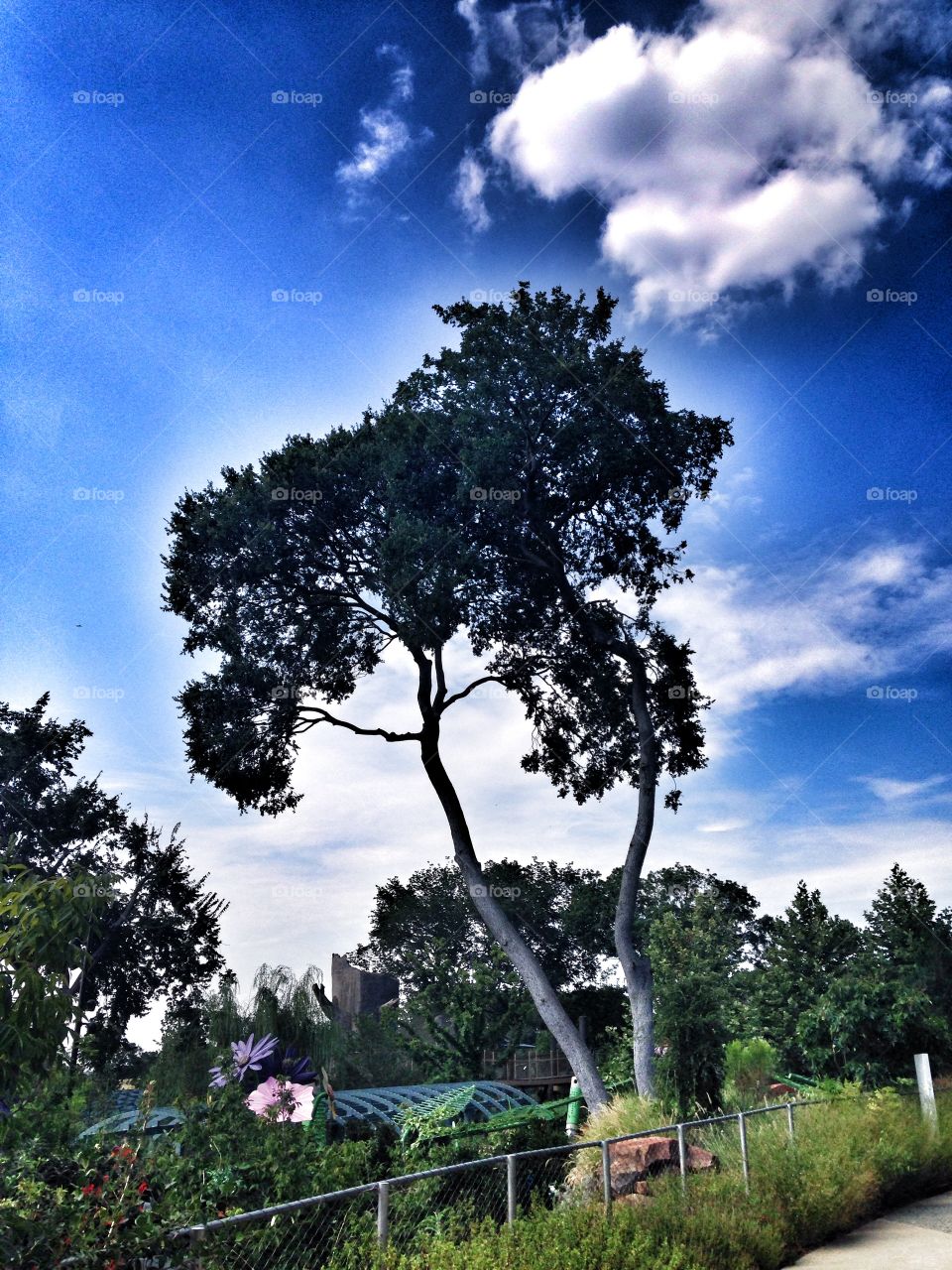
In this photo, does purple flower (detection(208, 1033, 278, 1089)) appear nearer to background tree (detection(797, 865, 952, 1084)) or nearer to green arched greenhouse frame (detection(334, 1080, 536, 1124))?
green arched greenhouse frame (detection(334, 1080, 536, 1124))

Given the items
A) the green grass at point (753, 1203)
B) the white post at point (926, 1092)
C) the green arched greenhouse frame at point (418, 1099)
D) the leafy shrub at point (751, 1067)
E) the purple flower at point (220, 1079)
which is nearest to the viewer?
the green grass at point (753, 1203)

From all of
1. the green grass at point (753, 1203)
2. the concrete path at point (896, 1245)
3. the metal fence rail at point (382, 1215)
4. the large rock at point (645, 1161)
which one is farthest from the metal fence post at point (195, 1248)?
the large rock at point (645, 1161)

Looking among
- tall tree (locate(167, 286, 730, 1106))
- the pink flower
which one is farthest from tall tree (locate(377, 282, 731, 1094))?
the pink flower

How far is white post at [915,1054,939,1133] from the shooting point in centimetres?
1523

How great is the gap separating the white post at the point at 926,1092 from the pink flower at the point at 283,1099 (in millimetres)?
9326

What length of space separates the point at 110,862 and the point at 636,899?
53.2 feet

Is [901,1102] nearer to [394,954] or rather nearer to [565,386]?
[565,386]

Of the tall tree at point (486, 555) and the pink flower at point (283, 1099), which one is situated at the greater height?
the tall tree at point (486, 555)

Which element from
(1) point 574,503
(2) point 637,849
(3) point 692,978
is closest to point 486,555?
(1) point 574,503

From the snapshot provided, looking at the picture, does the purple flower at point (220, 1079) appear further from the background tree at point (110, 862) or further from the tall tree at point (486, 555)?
the background tree at point (110, 862)

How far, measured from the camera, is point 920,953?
23875 mm

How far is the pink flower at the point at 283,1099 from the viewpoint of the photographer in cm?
1076

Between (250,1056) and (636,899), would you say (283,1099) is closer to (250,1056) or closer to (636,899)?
(250,1056)

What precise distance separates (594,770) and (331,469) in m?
9.01
